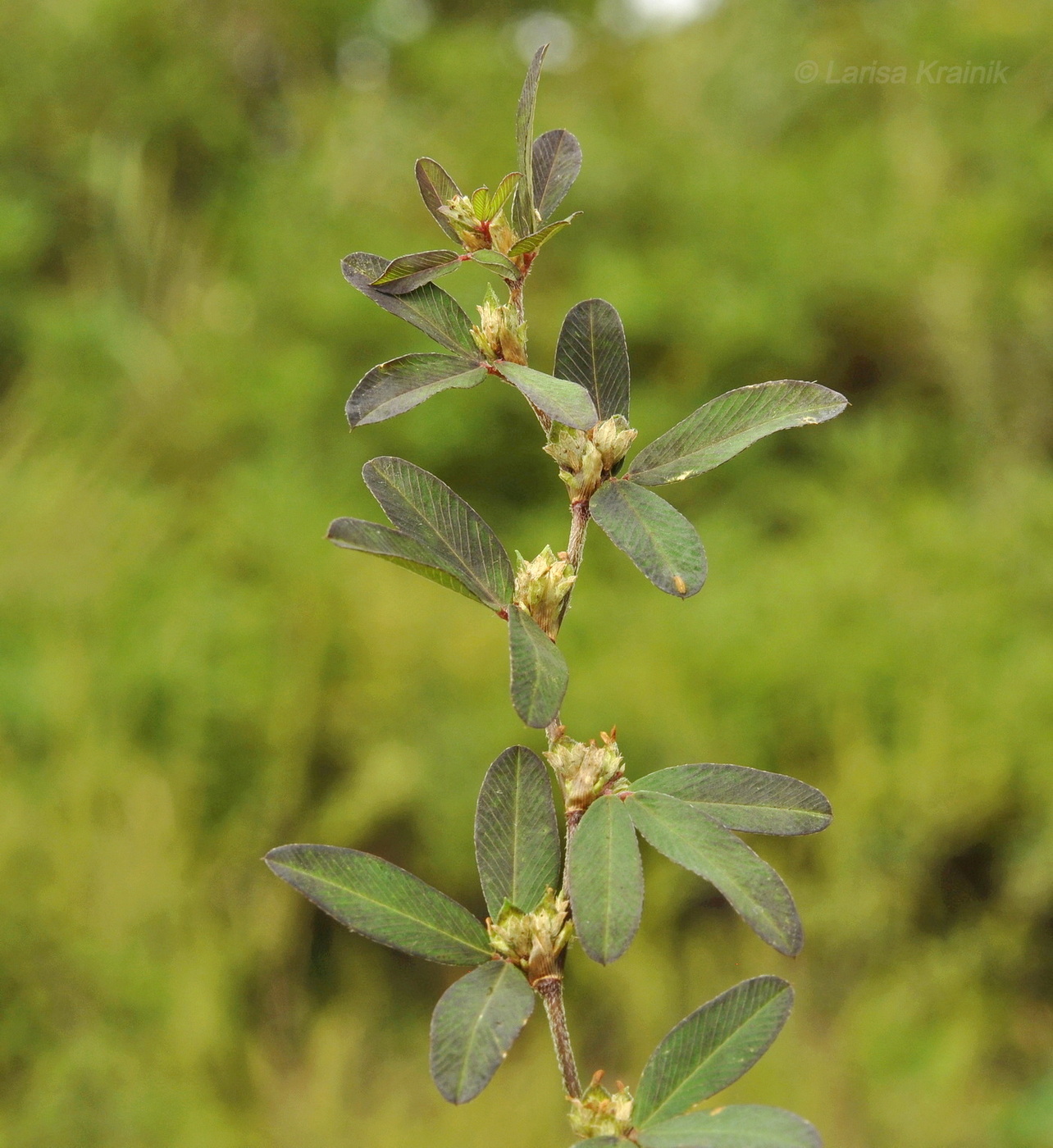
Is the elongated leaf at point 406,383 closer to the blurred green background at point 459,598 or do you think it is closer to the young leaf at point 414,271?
the young leaf at point 414,271

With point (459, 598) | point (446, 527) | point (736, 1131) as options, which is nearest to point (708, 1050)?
point (736, 1131)

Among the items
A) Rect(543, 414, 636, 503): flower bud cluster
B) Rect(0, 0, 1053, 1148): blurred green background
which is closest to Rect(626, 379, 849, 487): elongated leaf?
Rect(543, 414, 636, 503): flower bud cluster

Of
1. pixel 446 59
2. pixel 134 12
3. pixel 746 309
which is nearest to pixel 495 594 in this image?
pixel 746 309

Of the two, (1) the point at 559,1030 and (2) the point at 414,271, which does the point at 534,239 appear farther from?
(1) the point at 559,1030

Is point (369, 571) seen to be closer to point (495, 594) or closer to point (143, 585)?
point (143, 585)

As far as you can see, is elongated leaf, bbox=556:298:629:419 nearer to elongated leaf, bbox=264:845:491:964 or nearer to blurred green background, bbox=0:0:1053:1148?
elongated leaf, bbox=264:845:491:964
